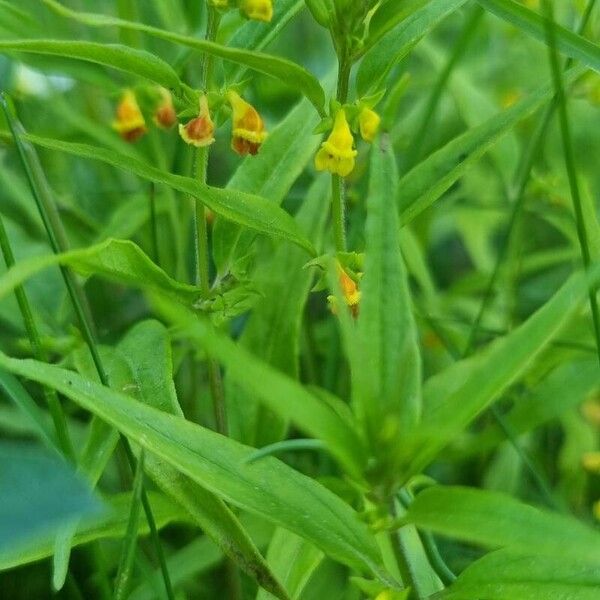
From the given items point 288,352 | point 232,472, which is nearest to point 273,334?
point 288,352

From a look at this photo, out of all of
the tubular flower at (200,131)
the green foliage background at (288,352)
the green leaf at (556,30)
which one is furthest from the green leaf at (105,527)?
→ the green leaf at (556,30)

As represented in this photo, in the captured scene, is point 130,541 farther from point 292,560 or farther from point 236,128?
point 236,128

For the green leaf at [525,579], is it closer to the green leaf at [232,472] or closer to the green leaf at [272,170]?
the green leaf at [232,472]

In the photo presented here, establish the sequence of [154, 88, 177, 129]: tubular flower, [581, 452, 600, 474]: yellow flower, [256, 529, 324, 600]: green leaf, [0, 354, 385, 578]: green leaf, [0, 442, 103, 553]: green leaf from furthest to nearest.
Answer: [581, 452, 600, 474]: yellow flower
[154, 88, 177, 129]: tubular flower
[256, 529, 324, 600]: green leaf
[0, 354, 385, 578]: green leaf
[0, 442, 103, 553]: green leaf

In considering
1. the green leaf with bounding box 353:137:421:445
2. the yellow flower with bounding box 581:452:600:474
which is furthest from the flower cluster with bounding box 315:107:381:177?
the yellow flower with bounding box 581:452:600:474

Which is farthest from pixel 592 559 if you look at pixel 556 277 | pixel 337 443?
pixel 556 277

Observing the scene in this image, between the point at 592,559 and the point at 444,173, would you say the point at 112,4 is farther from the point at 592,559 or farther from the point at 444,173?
Answer: the point at 592,559

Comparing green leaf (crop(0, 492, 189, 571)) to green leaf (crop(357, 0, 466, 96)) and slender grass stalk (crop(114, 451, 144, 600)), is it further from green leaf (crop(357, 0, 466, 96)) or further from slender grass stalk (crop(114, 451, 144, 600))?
green leaf (crop(357, 0, 466, 96))
